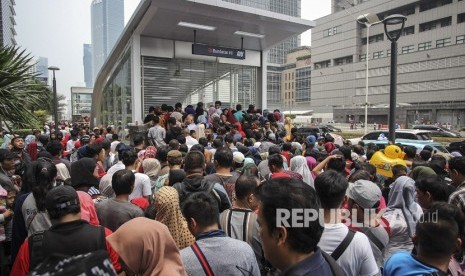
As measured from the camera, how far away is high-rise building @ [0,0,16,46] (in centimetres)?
8475

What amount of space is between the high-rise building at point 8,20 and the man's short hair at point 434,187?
99151 millimetres

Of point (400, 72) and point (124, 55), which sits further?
point (400, 72)

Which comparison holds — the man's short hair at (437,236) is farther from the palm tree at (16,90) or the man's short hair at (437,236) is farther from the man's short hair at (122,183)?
the palm tree at (16,90)

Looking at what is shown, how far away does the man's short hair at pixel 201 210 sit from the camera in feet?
8.45

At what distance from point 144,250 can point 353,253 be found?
1.48 meters

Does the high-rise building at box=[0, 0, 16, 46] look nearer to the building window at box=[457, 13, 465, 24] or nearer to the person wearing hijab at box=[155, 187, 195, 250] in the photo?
the building window at box=[457, 13, 465, 24]

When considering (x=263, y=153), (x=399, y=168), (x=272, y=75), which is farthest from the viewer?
(x=272, y=75)

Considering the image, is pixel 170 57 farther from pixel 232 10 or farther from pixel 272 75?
pixel 272 75

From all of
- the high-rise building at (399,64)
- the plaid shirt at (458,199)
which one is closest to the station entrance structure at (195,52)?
the plaid shirt at (458,199)

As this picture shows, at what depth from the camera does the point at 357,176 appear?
Answer: 4.49m

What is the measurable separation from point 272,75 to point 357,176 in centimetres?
11159

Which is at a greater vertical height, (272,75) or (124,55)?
(272,75)

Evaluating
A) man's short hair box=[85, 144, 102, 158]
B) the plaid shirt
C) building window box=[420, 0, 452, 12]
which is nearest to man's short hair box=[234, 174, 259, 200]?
the plaid shirt

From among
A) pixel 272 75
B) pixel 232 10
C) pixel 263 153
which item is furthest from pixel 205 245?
pixel 272 75
